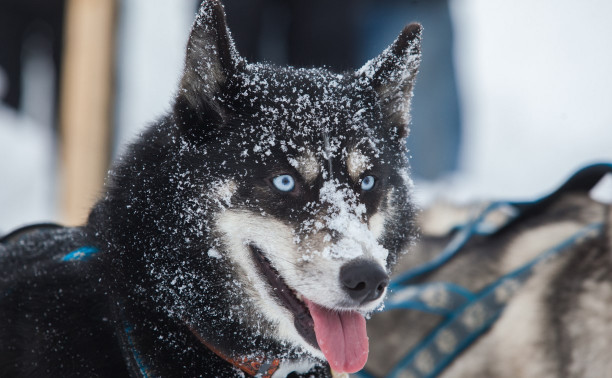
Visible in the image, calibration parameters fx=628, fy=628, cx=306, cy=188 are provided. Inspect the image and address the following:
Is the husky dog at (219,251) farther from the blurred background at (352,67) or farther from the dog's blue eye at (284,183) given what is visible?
the blurred background at (352,67)

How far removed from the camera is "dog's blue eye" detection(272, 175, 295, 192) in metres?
1.33

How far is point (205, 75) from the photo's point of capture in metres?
1.34

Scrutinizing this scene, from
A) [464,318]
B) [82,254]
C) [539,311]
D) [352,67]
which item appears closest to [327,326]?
→ [82,254]

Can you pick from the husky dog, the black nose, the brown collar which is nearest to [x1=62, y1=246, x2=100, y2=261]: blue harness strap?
the husky dog

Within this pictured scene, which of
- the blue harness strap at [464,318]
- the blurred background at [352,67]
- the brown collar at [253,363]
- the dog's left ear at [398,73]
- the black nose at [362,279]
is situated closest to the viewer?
the black nose at [362,279]

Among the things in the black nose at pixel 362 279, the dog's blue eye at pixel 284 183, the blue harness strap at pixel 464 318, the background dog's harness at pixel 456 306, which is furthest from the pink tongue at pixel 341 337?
the blue harness strap at pixel 464 318

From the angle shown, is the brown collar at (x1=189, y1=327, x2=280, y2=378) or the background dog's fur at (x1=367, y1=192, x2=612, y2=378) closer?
the brown collar at (x1=189, y1=327, x2=280, y2=378)

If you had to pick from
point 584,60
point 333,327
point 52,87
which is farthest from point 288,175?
point 52,87

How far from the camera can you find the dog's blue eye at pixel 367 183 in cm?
140

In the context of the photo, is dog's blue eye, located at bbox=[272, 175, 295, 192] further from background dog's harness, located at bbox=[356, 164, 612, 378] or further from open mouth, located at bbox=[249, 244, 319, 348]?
background dog's harness, located at bbox=[356, 164, 612, 378]

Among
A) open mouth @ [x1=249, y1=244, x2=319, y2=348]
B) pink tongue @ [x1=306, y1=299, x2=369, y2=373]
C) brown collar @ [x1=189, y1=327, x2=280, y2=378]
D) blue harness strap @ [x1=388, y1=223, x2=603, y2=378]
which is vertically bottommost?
blue harness strap @ [x1=388, y1=223, x2=603, y2=378]

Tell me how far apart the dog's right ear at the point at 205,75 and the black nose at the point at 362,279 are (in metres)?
0.44

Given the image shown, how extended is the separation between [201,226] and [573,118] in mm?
5609

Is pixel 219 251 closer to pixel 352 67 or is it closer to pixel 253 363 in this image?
pixel 253 363
